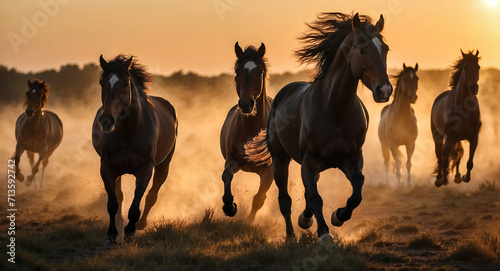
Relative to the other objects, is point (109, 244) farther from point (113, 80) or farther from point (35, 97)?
point (35, 97)

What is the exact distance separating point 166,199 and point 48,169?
47.2ft

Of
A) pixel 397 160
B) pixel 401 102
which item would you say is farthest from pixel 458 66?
pixel 397 160

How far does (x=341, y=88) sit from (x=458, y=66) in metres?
8.17

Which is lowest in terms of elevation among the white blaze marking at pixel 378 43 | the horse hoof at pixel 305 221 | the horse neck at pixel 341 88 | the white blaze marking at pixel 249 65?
the horse hoof at pixel 305 221

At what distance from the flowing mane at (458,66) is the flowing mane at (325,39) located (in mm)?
7021

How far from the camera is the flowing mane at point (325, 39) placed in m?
7.24

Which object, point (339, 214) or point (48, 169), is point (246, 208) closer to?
point (339, 214)

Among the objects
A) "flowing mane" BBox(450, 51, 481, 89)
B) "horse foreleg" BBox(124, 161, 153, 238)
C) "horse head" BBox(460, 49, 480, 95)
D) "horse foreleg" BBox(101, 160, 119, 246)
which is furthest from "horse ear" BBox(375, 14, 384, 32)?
"flowing mane" BBox(450, 51, 481, 89)

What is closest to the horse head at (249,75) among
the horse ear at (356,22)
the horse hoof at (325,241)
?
the horse ear at (356,22)

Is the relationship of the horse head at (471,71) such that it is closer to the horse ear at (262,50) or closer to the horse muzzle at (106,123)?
the horse ear at (262,50)

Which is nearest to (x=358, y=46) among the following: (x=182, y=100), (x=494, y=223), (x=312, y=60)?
(x=312, y=60)

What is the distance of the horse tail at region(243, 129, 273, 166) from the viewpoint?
9.23 m

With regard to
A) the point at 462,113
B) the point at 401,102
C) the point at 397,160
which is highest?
the point at 401,102

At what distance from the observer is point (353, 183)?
6793 mm
